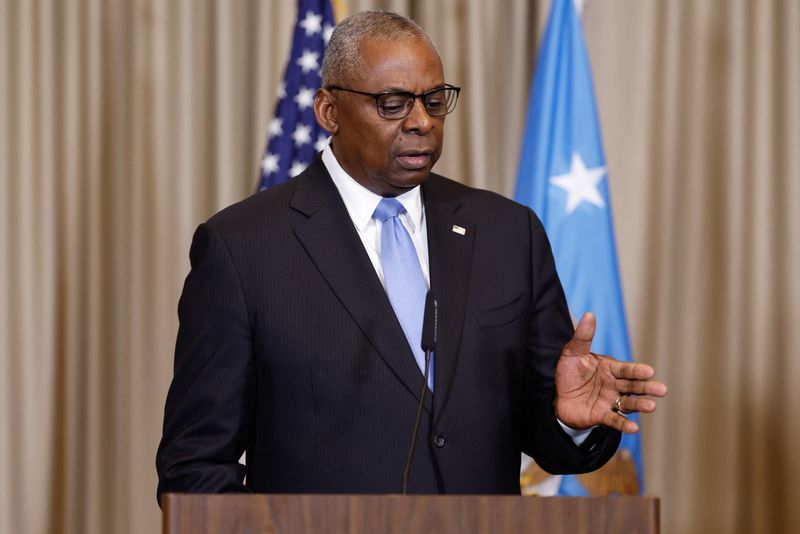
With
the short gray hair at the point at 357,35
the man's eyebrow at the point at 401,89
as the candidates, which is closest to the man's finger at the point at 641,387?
the man's eyebrow at the point at 401,89

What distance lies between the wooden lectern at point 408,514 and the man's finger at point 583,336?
21.8 inches

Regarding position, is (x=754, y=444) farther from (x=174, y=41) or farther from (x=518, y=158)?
(x=174, y=41)

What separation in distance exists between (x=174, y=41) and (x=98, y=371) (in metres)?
1.47

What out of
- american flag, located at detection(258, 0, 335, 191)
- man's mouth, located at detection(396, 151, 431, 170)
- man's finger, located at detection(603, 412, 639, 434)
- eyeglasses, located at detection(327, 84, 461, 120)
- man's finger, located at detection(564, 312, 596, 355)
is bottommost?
man's finger, located at detection(603, 412, 639, 434)

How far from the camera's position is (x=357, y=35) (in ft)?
7.73

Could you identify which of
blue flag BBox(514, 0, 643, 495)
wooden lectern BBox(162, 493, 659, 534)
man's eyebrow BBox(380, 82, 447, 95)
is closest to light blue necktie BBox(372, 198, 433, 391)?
man's eyebrow BBox(380, 82, 447, 95)

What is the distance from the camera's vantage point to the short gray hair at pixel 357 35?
2328 millimetres

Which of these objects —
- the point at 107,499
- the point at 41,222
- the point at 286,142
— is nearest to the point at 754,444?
the point at 286,142

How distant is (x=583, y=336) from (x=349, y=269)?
549 millimetres

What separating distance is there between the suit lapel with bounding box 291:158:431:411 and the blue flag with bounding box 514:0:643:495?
5.92 feet

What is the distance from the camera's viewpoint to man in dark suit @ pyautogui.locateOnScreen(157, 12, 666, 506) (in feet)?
7.11

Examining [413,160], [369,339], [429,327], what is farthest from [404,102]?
[429,327]

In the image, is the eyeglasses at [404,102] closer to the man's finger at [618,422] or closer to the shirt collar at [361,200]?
the shirt collar at [361,200]

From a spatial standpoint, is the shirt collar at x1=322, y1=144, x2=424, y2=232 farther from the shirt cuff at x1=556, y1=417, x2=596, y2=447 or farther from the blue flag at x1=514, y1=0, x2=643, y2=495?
the blue flag at x1=514, y1=0, x2=643, y2=495
